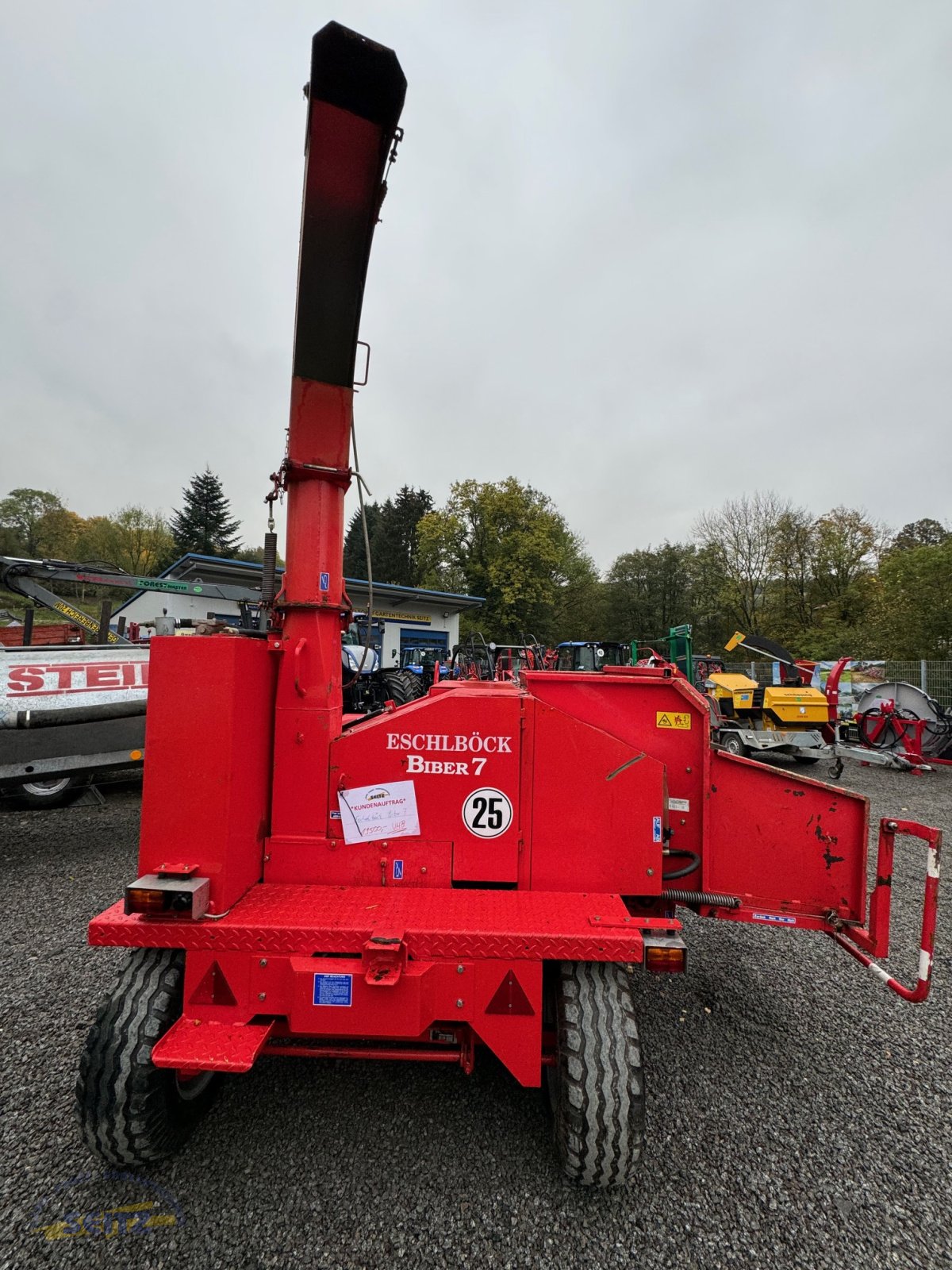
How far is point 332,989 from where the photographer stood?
6.68ft

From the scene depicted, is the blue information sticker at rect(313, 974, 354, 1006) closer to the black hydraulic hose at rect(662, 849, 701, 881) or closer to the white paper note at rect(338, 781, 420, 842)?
the white paper note at rect(338, 781, 420, 842)

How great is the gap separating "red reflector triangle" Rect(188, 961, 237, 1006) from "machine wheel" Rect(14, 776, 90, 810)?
5.74 meters

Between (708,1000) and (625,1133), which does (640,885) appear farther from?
(708,1000)

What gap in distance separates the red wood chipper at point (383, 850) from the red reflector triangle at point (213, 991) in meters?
0.01

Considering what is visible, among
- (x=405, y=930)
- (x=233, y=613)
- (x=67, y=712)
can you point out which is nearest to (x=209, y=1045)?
(x=405, y=930)

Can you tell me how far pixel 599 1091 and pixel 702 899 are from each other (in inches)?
38.0

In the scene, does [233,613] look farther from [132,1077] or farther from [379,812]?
[132,1077]

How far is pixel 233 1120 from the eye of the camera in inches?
91.7

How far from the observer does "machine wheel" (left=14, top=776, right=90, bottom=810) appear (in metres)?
6.60

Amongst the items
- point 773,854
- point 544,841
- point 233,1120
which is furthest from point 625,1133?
point 233,1120

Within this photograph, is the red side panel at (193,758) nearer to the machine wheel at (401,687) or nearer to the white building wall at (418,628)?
the machine wheel at (401,687)

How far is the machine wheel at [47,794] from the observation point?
660cm

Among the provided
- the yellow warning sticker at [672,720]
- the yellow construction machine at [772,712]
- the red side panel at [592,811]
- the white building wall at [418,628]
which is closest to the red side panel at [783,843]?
the yellow warning sticker at [672,720]

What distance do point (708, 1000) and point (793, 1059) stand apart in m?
0.54
